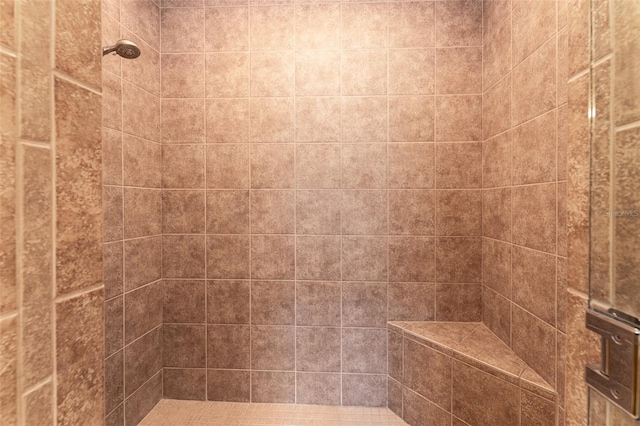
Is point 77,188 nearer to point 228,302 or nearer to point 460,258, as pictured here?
point 228,302

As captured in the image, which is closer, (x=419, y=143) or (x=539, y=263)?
(x=539, y=263)

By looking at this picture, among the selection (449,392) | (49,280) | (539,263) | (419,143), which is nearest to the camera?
(49,280)

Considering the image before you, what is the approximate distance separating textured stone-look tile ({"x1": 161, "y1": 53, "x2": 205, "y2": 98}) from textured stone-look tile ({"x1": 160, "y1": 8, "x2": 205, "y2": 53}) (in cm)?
5

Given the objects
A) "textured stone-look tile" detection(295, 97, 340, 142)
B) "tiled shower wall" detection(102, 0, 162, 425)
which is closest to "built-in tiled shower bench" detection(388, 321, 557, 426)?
"textured stone-look tile" detection(295, 97, 340, 142)

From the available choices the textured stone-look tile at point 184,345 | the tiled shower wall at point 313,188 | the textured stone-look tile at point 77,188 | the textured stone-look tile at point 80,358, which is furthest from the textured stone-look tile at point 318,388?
the textured stone-look tile at point 77,188

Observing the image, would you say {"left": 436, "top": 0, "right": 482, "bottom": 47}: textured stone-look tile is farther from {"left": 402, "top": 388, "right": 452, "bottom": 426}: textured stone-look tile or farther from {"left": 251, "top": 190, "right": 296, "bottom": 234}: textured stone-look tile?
{"left": 402, "top": 388, "right": 452, "bottom": 426}: textured stone-look tile

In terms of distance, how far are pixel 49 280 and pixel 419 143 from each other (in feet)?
5.64

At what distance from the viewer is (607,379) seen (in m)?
0.39

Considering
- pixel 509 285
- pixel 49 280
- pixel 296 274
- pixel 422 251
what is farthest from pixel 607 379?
pixel 296 274

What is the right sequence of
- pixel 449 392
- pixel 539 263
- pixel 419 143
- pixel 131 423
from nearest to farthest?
1. pixel 539 263
2. pixel 449 392
3. pixel 131 423
4. pixel 419 143

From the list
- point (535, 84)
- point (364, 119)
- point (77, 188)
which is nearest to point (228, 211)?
point (364, 119)

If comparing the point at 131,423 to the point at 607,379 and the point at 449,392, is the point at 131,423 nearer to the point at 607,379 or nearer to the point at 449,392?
the point at 449,392

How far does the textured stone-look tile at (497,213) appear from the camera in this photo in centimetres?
149

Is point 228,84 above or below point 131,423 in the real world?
above
